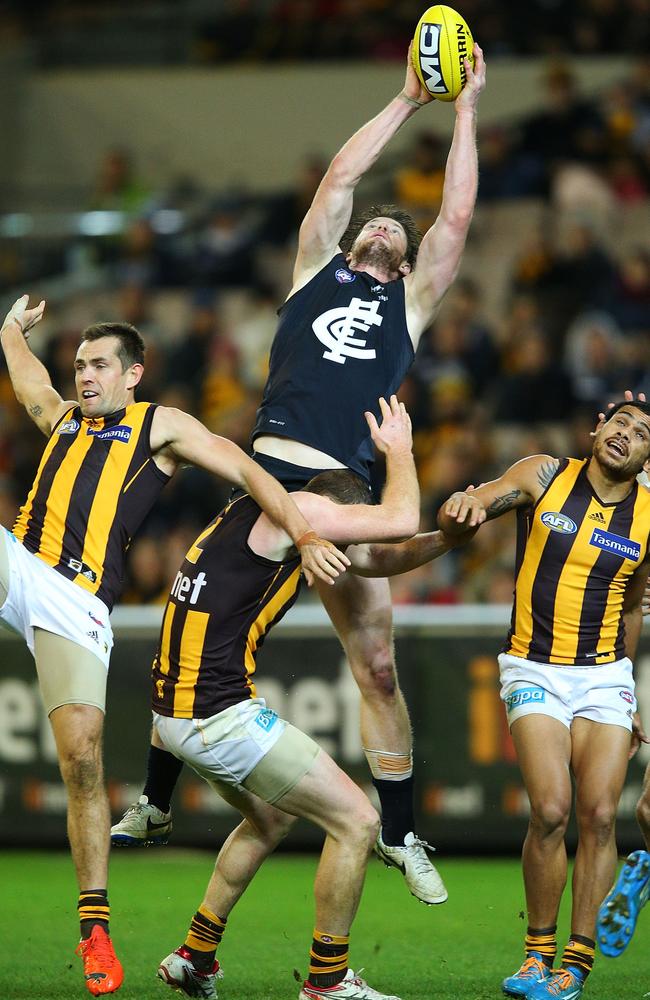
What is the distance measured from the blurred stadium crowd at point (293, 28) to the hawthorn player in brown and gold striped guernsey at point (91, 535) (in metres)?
9.99

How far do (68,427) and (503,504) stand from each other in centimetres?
185

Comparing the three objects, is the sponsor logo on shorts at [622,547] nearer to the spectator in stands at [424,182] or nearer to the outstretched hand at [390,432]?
the outstretched hand at [390,432]

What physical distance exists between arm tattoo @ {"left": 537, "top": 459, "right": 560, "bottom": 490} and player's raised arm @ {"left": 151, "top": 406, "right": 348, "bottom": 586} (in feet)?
3.98

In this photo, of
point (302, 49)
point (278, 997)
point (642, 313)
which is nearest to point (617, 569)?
point (278, 997)

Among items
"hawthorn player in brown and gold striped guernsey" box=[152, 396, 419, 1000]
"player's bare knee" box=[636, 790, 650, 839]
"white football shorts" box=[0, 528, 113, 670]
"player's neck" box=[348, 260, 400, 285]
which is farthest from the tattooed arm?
"white football shorts" box=[0, 528, 113, 670]

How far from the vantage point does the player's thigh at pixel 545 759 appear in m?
5.98

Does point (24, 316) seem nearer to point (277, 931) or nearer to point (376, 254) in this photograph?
point (376, 254)

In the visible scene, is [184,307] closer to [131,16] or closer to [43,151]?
[43,151]

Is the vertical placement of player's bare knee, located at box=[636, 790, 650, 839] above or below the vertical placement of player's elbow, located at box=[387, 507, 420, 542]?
below

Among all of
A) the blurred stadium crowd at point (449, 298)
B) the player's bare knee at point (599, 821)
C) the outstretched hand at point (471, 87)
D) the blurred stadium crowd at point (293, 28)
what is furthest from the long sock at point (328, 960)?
the blurred stadium crowd at point (293, 28)

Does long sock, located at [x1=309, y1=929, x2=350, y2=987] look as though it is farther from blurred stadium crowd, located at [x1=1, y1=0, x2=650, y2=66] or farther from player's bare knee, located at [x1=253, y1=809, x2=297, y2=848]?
blurred stadium crowd, located at [x1=1, y1=0, x2=650, y2=66]

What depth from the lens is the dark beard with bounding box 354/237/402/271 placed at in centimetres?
643

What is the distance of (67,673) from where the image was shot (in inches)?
229

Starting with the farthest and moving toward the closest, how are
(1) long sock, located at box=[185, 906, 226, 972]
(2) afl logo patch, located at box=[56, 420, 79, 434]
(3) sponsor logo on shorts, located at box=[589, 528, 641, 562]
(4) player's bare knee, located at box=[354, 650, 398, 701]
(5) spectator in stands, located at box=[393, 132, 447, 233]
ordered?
(5) spectator in stands, located at box=[393, 132, 447, 233]
(4) player's bare knee, located at box=[354, 650, 398, 701]
(3) sponsor logo on shorts, located at box=[589, 528, 641, 562]
(2) afl logo patch, located at box=[56, 420, 79, 434]
(1) long sock, located at box=[185, 906, 226, 972]
